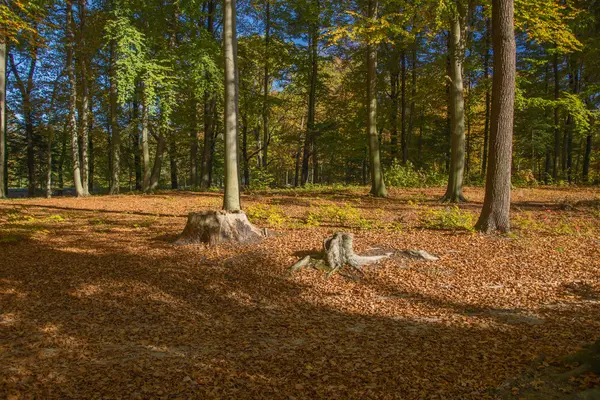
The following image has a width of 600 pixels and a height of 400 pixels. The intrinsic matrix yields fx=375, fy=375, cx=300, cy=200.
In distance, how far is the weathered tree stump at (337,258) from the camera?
680cm

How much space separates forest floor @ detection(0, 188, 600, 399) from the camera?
3.36 m

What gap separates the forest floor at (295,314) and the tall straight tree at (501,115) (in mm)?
700

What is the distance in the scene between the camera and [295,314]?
529 centimetres

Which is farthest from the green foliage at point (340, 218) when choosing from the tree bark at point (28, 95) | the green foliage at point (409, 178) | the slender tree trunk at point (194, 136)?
the tree bark at point (28, 95)

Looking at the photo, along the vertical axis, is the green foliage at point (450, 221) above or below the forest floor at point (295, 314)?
above

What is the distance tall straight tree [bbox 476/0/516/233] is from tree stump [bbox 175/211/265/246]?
529 cm

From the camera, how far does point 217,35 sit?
21.9 meters

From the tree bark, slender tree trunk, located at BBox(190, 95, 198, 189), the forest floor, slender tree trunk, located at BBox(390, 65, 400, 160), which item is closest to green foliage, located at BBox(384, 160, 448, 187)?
slender tree trunk, located at BBox(390, 65, 400, 160)

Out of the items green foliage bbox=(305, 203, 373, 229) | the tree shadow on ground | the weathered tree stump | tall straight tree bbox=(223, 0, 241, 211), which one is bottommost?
the tree shadow on ground

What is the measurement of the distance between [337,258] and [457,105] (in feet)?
30.3

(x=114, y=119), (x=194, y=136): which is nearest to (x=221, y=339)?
(x=114, y=119)

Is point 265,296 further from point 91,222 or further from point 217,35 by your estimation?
point 217,35

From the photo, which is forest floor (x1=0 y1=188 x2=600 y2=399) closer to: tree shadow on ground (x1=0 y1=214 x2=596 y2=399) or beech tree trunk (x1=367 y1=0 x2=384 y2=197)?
tree shadow on ground (x1=0 y1=214 x2=596 y2=399)

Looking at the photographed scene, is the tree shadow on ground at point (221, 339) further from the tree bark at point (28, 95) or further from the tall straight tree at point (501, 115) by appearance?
the tree bark at point (28, 95)
